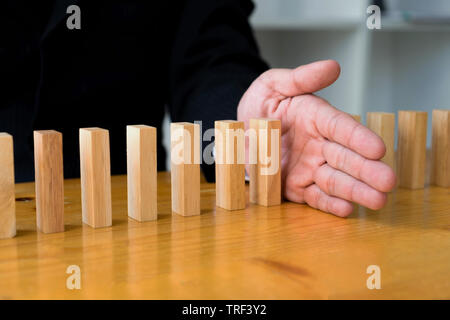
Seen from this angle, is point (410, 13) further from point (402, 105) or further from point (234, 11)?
point (234, 11)

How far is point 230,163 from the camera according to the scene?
2.44ft

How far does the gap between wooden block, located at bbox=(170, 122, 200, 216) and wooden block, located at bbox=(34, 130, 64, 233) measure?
6.1 inches

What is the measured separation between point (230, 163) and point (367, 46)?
133 cm

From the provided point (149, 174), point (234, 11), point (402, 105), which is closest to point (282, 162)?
point (149, 174)

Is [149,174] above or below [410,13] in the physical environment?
below

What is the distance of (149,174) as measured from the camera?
69 cm

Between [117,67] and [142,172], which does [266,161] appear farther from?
[117,67]

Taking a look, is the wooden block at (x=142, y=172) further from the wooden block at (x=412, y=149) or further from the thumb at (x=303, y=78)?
the wooden block at (x=412, y=149)

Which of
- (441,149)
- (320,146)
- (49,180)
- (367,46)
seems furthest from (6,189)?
(367,46)

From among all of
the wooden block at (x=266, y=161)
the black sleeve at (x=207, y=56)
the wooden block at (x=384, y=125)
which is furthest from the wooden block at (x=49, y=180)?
the wooden block at (x=384, y=125)

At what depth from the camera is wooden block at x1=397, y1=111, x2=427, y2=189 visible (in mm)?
888

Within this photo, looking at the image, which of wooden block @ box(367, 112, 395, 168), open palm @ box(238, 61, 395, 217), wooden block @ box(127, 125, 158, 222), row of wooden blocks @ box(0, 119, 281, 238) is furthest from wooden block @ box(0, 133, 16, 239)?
wooden block @ box(367, 112, 395, 168)

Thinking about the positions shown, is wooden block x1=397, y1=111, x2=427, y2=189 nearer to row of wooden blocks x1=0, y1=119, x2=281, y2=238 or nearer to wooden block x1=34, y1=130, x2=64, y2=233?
row of wooden blocks x1=0, y1=119, x2=281, y2=238
